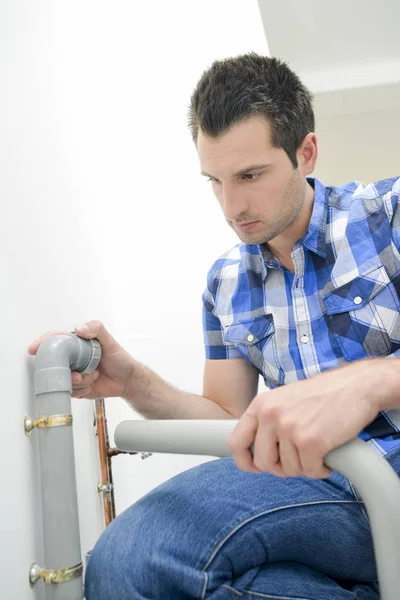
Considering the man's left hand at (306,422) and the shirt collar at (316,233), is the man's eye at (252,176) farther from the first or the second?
the man's left hand at (306,422)

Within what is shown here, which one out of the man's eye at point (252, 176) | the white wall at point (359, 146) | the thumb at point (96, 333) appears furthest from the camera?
the white wall at point (359, 146)

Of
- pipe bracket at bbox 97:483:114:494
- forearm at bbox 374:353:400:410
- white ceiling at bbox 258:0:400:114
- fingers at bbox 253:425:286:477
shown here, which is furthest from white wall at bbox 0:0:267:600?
white ceiling at bbox 258:0:400:114

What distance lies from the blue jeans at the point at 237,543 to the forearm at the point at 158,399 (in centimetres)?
23

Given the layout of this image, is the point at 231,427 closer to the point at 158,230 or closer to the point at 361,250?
the point at 361,250

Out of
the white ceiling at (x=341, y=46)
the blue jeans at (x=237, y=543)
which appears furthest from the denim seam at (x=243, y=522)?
the white ceiling at (x=341, y=46)

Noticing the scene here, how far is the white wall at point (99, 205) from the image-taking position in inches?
32.2

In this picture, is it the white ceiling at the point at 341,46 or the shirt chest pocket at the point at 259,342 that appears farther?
the white ceiling at the point at 341,46

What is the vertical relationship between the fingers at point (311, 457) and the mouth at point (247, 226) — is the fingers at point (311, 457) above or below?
below

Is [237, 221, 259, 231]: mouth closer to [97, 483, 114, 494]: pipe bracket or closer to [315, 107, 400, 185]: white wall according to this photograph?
[97, 483, 114, 494]: pipe bracket

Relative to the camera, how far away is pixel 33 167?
953 mm

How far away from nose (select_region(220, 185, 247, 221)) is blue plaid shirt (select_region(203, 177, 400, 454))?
97mm

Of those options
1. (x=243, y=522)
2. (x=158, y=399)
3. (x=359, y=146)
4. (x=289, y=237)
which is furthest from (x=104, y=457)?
(x=359, y=146)

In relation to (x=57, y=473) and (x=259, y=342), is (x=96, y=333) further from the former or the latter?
(x=259, y=342)

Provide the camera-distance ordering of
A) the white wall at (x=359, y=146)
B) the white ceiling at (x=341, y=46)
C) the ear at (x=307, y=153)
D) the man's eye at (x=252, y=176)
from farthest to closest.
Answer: the white wall at (x=359, y=146), the white ceiling at (x=341, y=46), the ear at (x=307, y=153), the man's eye at (x=252, y=176)
